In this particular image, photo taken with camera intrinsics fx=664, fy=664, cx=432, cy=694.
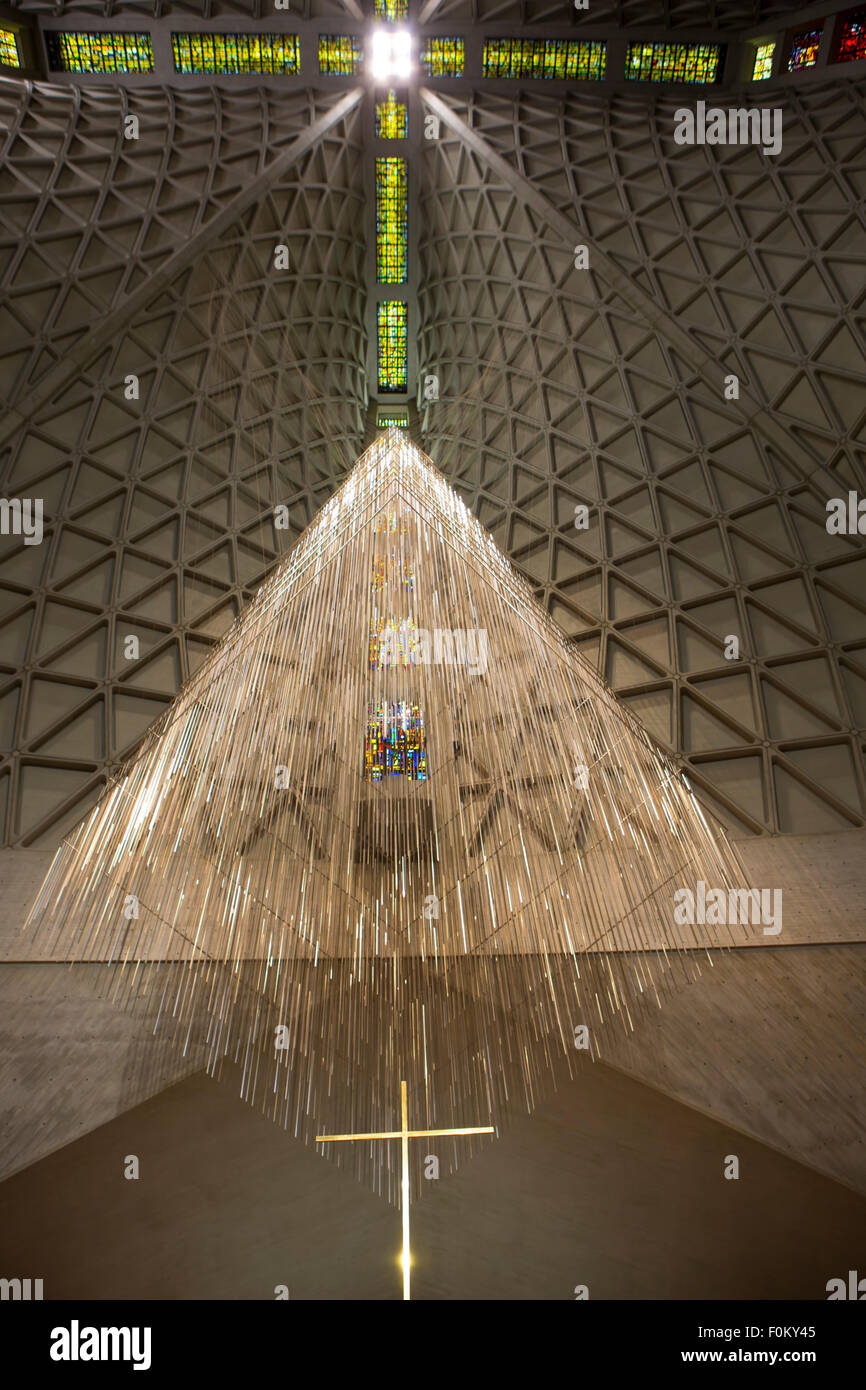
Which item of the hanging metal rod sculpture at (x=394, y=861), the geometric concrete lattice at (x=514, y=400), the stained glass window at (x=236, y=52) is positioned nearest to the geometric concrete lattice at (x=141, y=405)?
the geometric concrete lattice at (x=514, y=400)

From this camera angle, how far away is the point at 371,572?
6.57 m

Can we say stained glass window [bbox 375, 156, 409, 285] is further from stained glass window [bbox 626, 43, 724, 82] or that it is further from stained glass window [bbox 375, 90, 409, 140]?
stained glass window [bbox 626, 43, 724, 82]

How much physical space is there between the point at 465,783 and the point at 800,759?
394 inches

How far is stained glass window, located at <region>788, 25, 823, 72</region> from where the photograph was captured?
700 inches

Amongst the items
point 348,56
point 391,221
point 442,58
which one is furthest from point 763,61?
point 348,56

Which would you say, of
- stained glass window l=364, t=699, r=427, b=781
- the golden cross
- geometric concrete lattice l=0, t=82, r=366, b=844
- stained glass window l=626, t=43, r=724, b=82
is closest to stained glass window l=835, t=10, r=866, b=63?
stained glass window l=626, t=43, r=724, b=82

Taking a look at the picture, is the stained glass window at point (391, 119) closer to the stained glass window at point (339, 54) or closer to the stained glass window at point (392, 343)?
the stained glass window at point (339, 54)

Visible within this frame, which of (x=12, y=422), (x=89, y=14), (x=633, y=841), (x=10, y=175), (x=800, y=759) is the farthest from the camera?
(x=89, y=14)

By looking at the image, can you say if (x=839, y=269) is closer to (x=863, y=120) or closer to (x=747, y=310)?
(x=747, y=310)

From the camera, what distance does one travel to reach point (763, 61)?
62.1 ft

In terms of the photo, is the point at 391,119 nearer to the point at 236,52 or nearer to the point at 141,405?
the point at 236,52

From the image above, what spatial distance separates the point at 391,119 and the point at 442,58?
7.20 feet

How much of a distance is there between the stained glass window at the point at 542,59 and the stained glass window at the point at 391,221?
3797 mm
